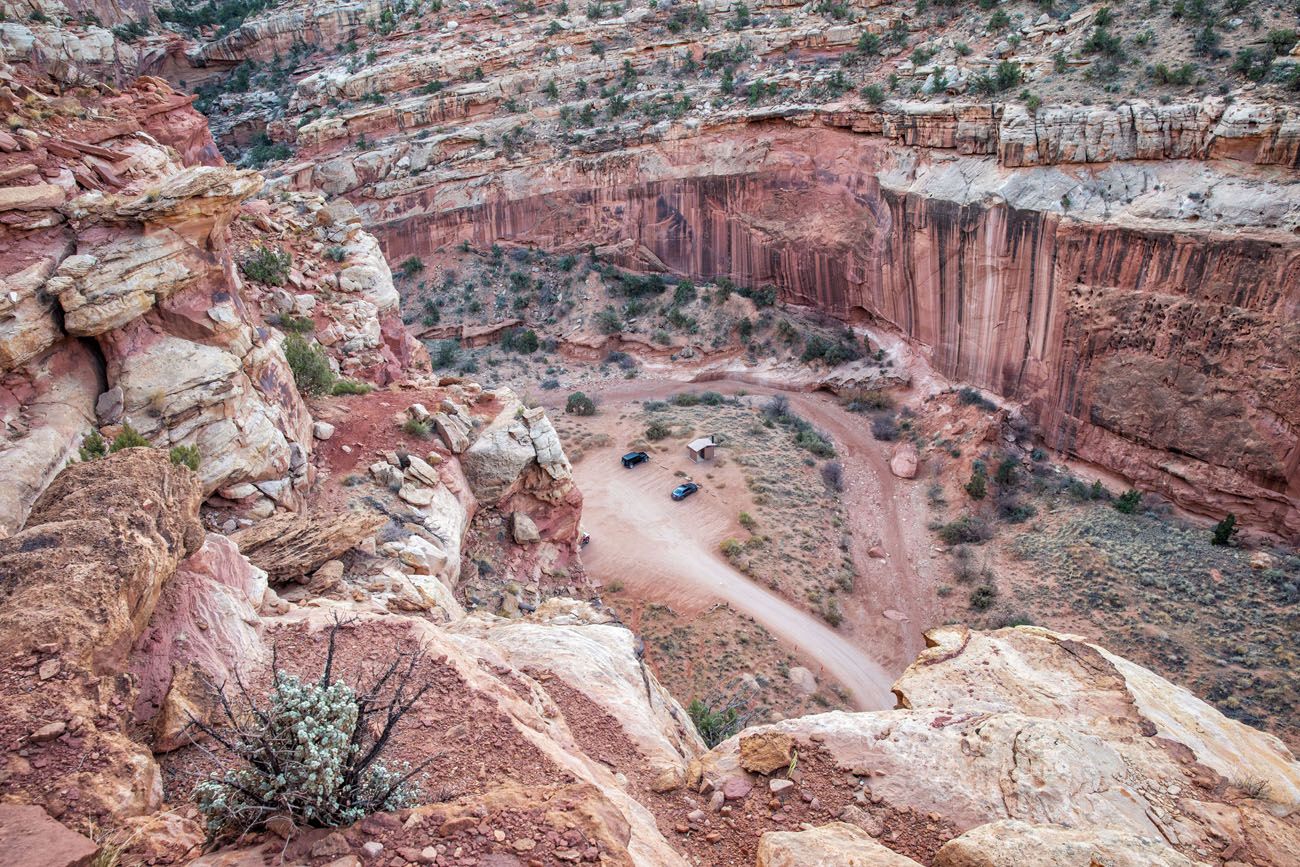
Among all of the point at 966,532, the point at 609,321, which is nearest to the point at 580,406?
the point at 609,321

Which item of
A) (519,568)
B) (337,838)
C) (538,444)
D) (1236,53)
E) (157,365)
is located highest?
(1236,53)

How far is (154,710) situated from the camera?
23.8 ft

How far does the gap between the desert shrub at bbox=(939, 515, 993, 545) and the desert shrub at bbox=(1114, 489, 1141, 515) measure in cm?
408

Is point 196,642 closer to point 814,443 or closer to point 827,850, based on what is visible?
point 827,850

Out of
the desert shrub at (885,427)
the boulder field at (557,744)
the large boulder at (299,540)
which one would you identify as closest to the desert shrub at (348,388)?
the large boulder at (299,540)

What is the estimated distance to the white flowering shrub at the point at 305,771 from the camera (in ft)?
18.0

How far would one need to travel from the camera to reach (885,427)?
109ft

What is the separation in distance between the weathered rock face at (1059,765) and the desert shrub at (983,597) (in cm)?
1271

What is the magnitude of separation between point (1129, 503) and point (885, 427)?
1017cm

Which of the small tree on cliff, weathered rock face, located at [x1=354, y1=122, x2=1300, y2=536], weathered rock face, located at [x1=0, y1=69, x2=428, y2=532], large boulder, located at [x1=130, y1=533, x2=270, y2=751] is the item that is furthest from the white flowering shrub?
weathered rock face, located at [x1=354, y1=122, x2=1300, y2=536]

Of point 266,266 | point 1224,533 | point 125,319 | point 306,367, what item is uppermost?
point 125,319

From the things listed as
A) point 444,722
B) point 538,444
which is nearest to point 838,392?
point 538,444

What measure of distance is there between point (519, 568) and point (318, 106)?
39474 mm

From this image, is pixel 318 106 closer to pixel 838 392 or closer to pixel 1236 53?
pixel 838 392
